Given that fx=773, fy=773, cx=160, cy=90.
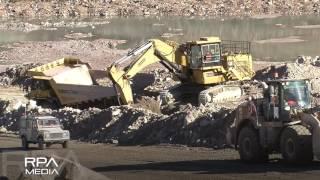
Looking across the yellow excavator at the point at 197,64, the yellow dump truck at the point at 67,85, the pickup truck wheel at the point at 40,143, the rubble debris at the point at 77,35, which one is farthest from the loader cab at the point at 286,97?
the rubble debris at the point at 77,35

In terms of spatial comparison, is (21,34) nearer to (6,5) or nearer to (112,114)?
(6,5)

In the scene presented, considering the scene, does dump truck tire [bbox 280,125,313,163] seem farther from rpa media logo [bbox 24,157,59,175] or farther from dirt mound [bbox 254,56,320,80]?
dirt mound [bbox 254,56,320,80]

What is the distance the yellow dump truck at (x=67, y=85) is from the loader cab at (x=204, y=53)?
3600 millimetres

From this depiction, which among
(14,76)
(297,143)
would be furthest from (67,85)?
(297,143)

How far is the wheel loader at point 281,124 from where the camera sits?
1670 centimetres

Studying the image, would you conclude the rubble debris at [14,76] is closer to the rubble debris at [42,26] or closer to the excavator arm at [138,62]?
the excavator arm at [138,62]

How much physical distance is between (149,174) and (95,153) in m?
5.30

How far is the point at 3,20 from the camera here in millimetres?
113438

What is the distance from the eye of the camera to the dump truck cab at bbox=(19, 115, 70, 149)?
23672 mm

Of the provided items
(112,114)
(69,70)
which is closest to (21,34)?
(69,70)

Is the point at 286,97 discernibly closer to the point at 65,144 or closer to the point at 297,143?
the point at 297,143

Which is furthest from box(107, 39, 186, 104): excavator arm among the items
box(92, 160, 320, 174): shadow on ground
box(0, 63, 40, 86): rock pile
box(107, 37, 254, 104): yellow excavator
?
box(0, 63, 40, 86): rock pile

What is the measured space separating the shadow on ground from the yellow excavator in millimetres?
11187

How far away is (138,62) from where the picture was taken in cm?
3064
